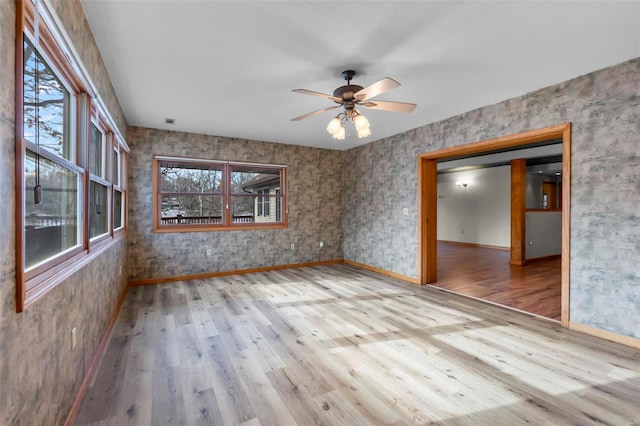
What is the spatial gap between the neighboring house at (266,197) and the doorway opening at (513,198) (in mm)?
2726

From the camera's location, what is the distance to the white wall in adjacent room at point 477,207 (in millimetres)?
8430

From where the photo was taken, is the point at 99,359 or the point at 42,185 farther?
the point at 99,359

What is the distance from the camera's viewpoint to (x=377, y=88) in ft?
7.82

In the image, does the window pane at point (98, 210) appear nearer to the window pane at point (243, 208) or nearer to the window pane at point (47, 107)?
the window pane at point (47, 107)

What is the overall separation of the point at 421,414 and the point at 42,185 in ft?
7.93

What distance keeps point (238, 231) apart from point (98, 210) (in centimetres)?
269

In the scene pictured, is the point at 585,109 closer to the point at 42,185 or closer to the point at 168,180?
the point at 42,185

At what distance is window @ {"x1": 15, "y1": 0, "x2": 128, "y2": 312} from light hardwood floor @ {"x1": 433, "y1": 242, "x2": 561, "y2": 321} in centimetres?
430

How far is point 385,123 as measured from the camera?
4.40m

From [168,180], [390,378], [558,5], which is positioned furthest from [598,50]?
[168,180]

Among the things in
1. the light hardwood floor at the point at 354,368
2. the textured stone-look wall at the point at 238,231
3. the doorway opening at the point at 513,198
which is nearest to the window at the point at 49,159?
the light hardwood floor at the point at 354,368

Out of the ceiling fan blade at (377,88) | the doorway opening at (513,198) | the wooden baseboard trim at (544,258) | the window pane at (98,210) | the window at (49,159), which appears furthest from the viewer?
the wooden baseboard trim at (544,258)

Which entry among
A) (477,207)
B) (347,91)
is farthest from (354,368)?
(477,207)

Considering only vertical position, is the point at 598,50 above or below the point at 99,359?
above
